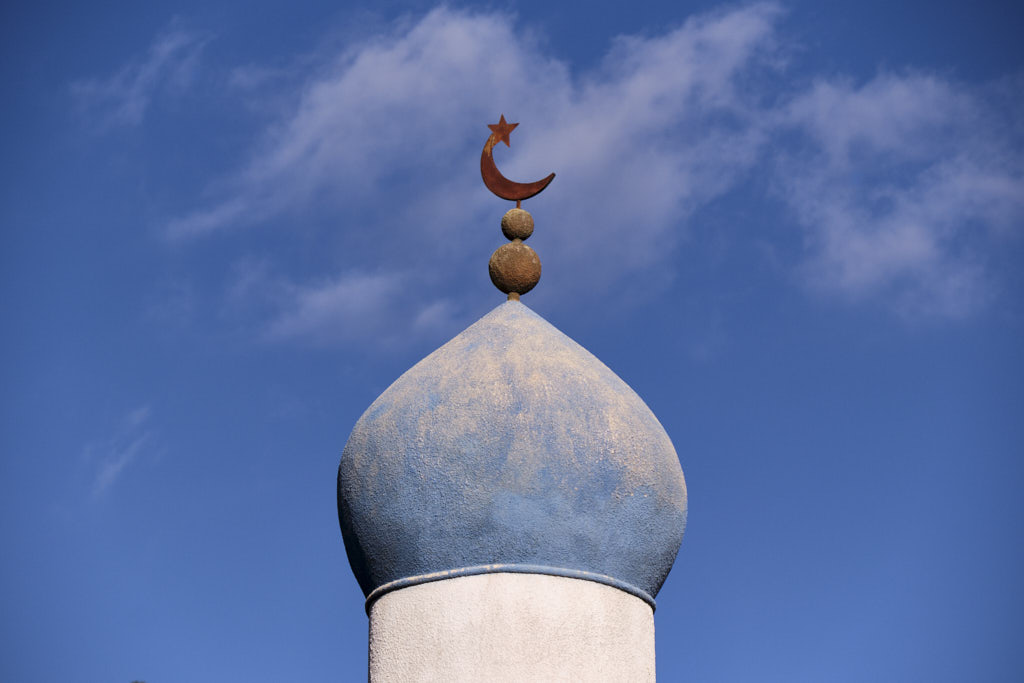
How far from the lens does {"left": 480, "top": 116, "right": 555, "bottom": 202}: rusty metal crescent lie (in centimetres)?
818

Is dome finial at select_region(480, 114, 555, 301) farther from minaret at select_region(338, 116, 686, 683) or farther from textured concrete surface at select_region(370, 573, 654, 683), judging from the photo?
textured concrete surface at select_region(370, 573, 654, 683)

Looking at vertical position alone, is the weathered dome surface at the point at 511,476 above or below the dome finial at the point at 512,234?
below

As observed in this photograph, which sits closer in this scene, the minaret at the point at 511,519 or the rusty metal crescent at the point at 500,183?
the minaret at the point at 511,519

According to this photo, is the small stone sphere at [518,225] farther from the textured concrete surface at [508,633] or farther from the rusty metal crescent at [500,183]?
the textured concrete surface at [508,633]

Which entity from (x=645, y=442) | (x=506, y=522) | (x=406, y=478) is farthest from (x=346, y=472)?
(x=645, y=442)

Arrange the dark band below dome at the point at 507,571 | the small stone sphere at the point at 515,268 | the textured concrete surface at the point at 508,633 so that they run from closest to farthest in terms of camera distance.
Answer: the textured concrete surface at the point at 508,633, the dark band below dome at the point at 507,571, the small stone sphere at the point at 515,268

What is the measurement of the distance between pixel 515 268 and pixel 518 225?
269mm

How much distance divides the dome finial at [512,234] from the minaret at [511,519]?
568mm

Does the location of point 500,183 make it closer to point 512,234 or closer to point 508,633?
point 512,234

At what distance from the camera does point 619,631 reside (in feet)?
23.0

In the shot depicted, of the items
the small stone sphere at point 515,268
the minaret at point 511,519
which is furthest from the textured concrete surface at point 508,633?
the small stone sphere at point 515,268

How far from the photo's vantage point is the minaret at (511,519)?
6.79 meters

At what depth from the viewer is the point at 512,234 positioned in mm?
A: 8125

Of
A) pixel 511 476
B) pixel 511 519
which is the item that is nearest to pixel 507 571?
pixel 511 519
